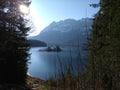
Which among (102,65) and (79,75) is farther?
(79,75)

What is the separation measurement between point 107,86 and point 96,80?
0.62 ft

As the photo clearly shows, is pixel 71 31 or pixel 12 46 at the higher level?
pixel 71 31

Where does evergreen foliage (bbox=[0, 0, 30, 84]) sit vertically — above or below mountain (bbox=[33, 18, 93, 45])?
below

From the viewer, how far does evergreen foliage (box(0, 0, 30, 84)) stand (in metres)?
17.4

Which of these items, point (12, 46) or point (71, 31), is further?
point (12, 46)

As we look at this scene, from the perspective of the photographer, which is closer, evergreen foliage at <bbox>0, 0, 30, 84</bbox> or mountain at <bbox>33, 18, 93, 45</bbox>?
mountain at <bbox>33, 18, 93, 45</bbox>

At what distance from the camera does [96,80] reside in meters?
3.28

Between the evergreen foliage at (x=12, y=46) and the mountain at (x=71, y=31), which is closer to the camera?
the mountain at (x=71, y=31)

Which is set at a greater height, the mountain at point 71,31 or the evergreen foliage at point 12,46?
the mountain at point 71,31

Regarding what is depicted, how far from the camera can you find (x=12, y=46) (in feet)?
58.1

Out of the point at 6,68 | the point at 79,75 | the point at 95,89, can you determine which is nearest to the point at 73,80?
the point at 79,75

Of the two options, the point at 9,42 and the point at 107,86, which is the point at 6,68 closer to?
the point at 9,42

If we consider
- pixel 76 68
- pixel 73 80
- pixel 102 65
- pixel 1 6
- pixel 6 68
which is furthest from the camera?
pixel 1 6

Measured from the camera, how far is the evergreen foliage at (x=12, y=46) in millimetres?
17422
